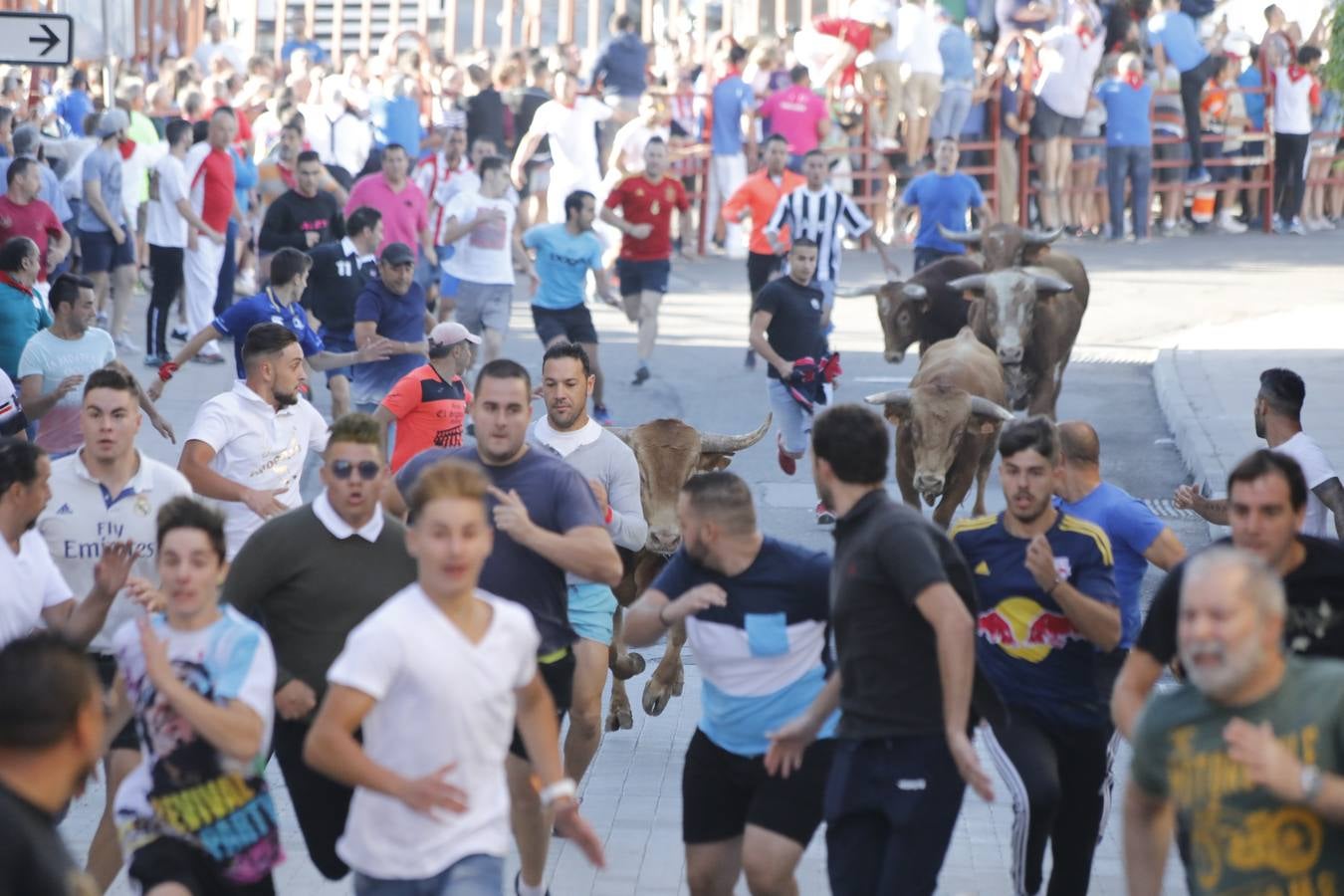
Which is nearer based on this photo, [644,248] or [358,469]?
[358,469]

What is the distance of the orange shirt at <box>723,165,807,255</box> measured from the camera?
64.5 ft

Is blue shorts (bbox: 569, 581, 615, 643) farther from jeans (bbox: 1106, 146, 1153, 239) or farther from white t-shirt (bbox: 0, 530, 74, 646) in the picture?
jeans (bbox: 1106, 146, 1153, 239)

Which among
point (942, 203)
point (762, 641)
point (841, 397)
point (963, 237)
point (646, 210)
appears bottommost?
point (841, 397)

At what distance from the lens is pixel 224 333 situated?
12.7m

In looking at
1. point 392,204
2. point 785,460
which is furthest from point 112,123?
point 785,460

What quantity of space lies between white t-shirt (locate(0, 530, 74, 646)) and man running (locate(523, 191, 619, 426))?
32.9 feet

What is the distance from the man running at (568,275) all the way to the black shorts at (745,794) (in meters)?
10.2

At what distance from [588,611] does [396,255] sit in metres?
6.16

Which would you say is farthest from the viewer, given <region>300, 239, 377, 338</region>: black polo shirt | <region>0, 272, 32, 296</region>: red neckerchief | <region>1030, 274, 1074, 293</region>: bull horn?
<region>1030, 274, 1074, 293</region>: bull horn

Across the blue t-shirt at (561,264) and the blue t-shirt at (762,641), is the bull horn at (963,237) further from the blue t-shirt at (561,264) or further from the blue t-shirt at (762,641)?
the blue t-shirt at (762,641)

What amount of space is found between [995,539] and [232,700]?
262 cm

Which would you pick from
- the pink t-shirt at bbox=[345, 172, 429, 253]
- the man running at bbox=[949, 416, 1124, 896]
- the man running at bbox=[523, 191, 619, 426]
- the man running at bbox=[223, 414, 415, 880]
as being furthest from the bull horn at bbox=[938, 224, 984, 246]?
the man running at bbox=[223, 414, 415, 880]

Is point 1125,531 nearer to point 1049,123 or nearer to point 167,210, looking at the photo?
point 167,210

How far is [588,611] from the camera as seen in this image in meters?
8.10
